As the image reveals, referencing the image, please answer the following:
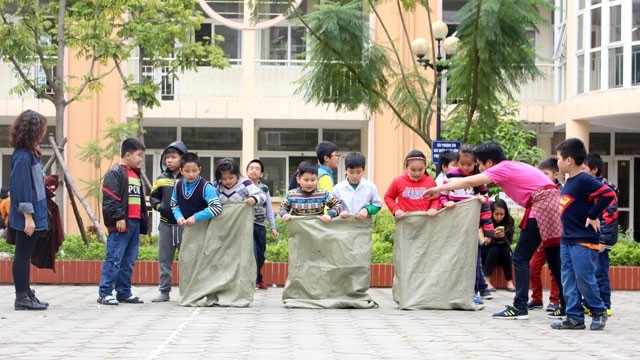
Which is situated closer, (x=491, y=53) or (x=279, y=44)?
(x=491, y=53)

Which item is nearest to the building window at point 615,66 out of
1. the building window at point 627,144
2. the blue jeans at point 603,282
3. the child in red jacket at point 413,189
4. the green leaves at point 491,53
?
the building window at point 627,144

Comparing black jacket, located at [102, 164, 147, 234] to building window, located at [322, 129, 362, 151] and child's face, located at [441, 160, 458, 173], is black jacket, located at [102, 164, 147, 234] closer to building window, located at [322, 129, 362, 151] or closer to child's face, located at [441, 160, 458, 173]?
child's face, located at [441, 160, 458, 173]

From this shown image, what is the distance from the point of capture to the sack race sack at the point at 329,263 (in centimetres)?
1196

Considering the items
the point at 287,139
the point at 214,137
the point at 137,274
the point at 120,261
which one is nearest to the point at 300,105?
the point at 287,139

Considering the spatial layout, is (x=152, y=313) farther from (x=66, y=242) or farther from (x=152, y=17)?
(x=152, y=17)

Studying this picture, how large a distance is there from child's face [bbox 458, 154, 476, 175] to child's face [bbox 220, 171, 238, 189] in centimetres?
249

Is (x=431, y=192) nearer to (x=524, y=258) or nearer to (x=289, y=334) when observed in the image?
(x=524, y=258)

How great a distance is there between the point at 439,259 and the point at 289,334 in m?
2.94

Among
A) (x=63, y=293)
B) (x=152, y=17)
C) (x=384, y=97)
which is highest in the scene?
(x=152, y=17)

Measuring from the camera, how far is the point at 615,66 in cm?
2752

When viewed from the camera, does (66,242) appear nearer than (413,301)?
No

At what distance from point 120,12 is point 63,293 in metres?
6.05

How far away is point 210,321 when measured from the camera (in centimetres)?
1042

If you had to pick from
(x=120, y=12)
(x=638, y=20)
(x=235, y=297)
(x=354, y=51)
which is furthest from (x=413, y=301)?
→ (x=638, y=20)
